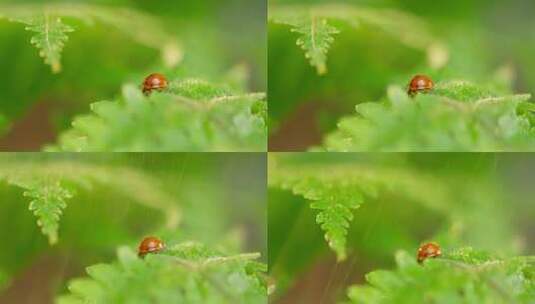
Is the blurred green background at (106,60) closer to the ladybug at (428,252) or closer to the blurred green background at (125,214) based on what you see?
the blurred green background at (125,214)

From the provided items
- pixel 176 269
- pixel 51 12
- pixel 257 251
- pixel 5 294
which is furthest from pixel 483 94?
pixel 5 294

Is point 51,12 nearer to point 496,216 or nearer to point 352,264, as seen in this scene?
point 352,264

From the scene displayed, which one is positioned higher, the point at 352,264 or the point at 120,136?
the point at 120,136

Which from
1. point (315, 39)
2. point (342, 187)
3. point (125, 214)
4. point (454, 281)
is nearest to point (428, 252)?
point (454, 281)

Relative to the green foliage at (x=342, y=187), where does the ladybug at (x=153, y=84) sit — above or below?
above

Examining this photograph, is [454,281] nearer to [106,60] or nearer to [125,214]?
[125,214]

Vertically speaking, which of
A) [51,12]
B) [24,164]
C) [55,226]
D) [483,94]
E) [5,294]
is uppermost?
[51,12]

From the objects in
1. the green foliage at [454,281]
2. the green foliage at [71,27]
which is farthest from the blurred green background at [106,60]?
the green foliage at [454,281]
